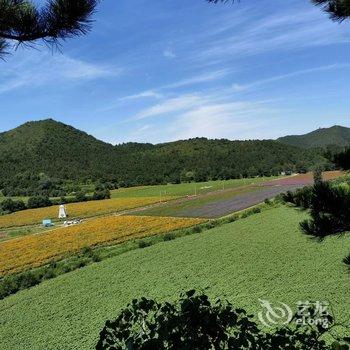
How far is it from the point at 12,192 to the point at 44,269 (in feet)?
254

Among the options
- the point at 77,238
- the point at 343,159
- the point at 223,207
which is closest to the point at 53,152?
the point at 223,207

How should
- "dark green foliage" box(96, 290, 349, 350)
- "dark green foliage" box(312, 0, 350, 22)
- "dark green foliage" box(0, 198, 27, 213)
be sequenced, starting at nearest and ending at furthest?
"dark green foliage" box(96, 290, 349, 350) → "dark green foliage" box(312, 0, 350, 22) → "dark green foliage" box(0, 198, 27, 213)

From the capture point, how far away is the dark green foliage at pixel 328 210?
18.0 feet

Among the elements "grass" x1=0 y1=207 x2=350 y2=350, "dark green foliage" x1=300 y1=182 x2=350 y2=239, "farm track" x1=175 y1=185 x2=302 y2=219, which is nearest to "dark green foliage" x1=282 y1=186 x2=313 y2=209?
"dark green foliage" x1=300 y1=182 x2=350 y2=239

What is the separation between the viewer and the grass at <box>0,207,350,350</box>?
16.7m

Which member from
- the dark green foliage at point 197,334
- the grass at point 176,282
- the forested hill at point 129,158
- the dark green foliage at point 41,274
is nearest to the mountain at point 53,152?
the forested hill at point 129,158

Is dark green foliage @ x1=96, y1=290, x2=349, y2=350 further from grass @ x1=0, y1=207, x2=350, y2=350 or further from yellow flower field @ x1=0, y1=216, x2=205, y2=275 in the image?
yellow flower field @ x1=0, y1=216, x2=205, y2=275

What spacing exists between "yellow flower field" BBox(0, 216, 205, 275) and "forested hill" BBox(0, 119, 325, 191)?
2415 inches

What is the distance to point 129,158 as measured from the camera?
460ft

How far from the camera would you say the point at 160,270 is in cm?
2497

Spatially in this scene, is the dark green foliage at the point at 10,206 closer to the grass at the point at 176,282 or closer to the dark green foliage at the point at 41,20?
the grass at the point at 176,282

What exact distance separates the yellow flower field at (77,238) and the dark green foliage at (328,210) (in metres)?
27.3

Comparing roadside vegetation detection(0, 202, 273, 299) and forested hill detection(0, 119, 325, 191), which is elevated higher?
forested hill detection(0, 119, 325, 191)

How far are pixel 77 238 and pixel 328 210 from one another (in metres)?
36.2
